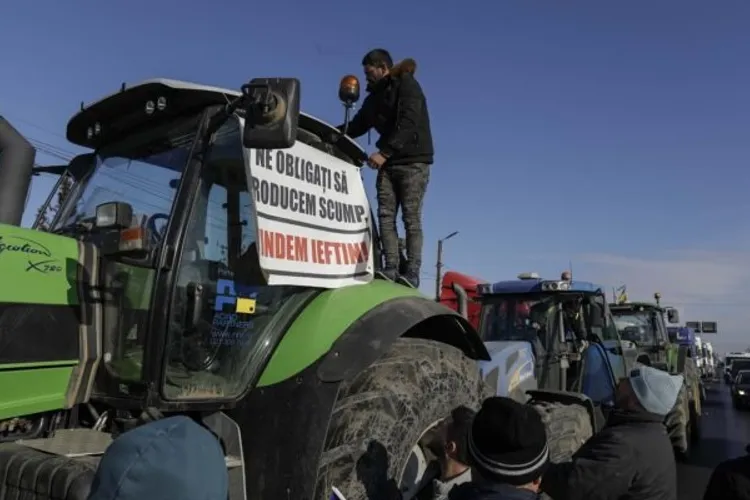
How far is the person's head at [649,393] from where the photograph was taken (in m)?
3.46

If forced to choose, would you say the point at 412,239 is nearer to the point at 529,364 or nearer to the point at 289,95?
the point at 289,95

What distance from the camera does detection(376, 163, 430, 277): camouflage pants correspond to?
4.63 metres

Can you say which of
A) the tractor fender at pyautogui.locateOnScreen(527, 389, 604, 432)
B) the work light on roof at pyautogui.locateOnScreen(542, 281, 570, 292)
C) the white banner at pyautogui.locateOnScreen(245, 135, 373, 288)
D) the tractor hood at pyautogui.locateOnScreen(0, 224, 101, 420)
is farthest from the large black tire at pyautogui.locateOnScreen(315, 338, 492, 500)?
the work light on roof at pyautogui.locateOnScreen(542, 281, 570, 292)

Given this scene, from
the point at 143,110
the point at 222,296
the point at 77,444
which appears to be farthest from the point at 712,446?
the point at 77,444

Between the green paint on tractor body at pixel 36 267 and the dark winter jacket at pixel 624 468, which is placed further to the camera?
the dark winter jacket at pixel 624 468

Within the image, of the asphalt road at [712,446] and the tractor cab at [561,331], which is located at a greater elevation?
the tractor cab at [561,331]

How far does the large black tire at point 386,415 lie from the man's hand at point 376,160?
46.8 inches

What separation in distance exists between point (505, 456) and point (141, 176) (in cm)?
230

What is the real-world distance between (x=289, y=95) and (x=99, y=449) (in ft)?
5.37

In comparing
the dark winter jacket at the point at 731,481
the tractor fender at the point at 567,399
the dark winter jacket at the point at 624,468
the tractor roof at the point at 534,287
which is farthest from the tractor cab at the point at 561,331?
the dark winter jacket at the point at 731,481

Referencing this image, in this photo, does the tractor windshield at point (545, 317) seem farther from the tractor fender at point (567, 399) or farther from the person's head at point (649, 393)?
the person's head at point (649, 393)

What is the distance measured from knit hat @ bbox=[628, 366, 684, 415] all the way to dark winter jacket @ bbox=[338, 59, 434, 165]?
197 cm

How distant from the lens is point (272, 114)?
289 centimetres

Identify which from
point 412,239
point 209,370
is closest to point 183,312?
point 209,370
